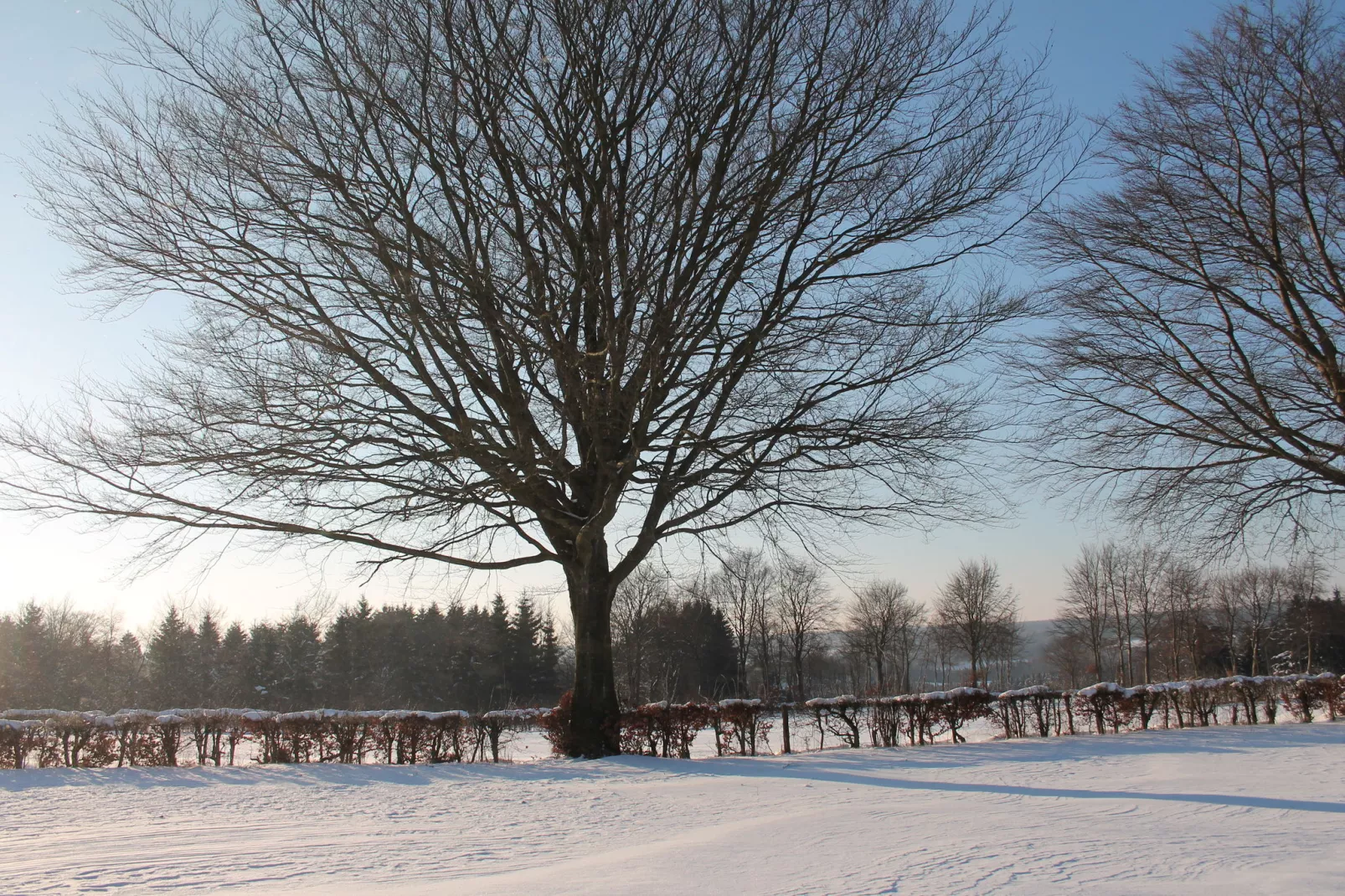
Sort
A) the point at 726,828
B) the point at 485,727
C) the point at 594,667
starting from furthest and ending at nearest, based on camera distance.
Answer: the point at 485,727 < the point at 594,667 < the point at 726,828

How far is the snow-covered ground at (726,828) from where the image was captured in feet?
13.6

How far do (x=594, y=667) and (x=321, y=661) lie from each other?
40400mm

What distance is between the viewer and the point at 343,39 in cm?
892

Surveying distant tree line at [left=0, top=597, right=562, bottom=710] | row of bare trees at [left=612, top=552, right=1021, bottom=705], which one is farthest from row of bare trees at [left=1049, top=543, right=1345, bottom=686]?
distant tree line at [left=0, top=597, right=562, bottom=710]

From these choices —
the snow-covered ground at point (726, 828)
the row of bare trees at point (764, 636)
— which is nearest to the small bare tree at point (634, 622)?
the row of bare trees at point (764, 636)

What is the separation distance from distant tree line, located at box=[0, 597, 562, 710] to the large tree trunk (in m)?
32.0

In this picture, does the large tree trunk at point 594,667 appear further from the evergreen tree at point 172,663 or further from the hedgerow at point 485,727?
the evergreen tree at point 172,663

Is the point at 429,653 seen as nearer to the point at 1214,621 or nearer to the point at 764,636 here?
the point at 764,636

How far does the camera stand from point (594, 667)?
1196 cm

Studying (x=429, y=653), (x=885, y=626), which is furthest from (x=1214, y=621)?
(x=429, y=653)

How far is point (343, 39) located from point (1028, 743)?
1269 cm

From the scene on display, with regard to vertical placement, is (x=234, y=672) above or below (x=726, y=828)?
below

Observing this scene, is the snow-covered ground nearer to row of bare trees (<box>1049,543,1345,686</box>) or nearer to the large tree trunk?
the large tree trunk

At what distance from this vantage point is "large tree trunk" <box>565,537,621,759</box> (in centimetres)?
1185
